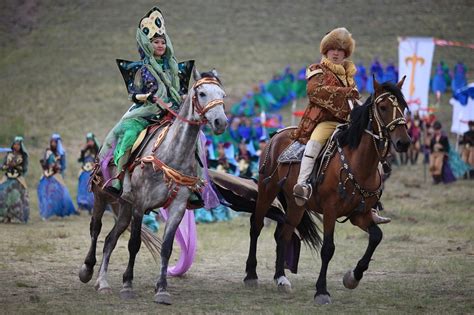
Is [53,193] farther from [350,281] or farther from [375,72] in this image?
[375,72]

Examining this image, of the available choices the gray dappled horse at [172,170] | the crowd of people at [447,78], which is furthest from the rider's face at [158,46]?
the crowd of people at [447,78]

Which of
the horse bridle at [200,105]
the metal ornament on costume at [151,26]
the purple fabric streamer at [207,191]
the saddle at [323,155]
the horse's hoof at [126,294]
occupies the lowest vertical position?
the horse's hoof at [126,294]

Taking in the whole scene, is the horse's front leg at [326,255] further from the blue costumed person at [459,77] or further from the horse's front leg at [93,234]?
the blue costumed person at [459,77]

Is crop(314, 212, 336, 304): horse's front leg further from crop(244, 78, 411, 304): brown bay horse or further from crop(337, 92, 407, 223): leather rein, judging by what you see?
crop(337, 92, 407, 223): leather rein

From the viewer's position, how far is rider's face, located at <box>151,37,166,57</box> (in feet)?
34.6

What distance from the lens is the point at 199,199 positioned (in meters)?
10.1

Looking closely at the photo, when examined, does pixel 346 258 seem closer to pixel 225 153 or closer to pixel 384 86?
pixel 384 86

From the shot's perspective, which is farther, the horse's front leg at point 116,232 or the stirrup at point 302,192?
the horse's front leg at point 116,232

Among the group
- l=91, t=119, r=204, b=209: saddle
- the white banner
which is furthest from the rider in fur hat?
the white banner

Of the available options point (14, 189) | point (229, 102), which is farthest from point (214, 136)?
point (229, 102)

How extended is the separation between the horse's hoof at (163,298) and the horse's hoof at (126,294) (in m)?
0.48

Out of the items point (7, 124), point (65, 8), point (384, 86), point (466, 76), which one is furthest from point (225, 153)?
point (65, 8)

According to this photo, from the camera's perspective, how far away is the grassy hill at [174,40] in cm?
3866

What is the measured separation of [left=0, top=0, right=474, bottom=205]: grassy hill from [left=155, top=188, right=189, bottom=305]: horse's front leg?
25502mm
